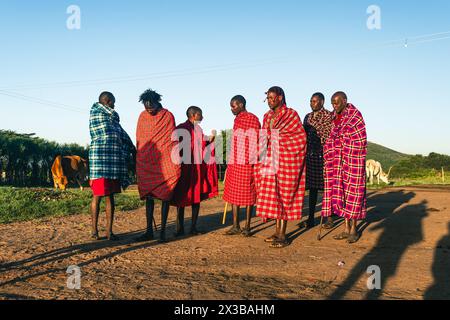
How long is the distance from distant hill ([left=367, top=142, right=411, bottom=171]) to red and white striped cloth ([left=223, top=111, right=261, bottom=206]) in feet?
217

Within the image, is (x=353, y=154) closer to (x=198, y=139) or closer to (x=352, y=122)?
(x=352, y=122)

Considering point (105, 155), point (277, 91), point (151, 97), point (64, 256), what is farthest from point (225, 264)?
point (151, 97)

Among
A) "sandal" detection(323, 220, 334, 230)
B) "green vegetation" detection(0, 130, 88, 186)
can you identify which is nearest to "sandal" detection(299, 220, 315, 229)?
"sandal" detection(323, 220, 334, 230)

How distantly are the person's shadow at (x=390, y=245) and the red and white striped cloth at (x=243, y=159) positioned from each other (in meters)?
2.02

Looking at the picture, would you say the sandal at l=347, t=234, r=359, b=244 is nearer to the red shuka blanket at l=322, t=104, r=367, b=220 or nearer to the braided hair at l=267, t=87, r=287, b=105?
the red shuka blanket at l=322, t=104, r=367, b=220

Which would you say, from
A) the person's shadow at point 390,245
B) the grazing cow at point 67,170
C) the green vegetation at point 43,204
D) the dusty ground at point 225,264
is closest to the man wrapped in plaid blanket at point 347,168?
the dusty ground at point 225,264

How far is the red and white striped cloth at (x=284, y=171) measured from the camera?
5.84m

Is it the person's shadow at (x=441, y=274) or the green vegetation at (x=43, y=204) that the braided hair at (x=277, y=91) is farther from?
the green vegetation at (x=43, y=204)

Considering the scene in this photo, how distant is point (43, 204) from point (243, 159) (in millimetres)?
5724

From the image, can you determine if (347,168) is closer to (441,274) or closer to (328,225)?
(328,225)

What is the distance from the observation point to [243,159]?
21.0ft

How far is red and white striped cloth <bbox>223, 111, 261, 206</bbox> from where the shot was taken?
6.33 meters
